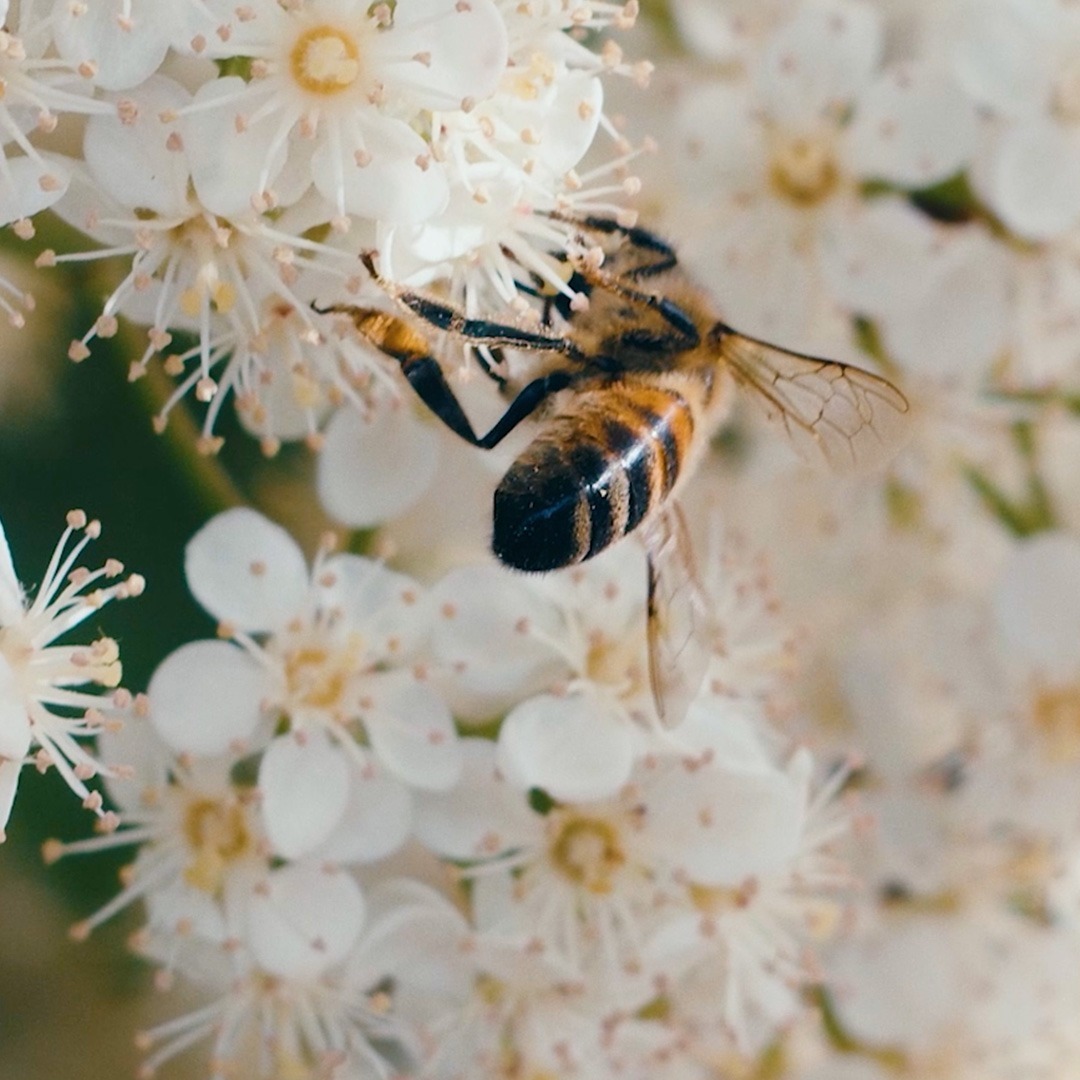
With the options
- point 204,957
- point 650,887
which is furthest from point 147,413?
point 650,887

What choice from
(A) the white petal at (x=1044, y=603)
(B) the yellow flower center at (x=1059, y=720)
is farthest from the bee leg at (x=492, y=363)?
(B) the yellow flower center at (x=1059, y=720)

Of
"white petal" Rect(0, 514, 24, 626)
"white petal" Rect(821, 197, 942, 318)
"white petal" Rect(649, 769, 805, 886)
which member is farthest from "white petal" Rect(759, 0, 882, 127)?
"white petal" Rect(0, 514, 24, 626)

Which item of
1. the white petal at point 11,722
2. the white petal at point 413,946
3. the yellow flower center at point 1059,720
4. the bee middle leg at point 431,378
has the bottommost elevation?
the yellow flower center at point 1059,720

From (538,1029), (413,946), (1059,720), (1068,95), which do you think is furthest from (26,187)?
(1059,720)

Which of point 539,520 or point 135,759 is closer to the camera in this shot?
point 539,520

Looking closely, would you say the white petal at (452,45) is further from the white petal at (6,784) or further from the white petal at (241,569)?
the white petal at (6,784)

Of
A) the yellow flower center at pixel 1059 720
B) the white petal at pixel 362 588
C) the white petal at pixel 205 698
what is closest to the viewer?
the white petal at pixel 205 698

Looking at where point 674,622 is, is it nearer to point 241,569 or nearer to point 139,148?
point 241,569

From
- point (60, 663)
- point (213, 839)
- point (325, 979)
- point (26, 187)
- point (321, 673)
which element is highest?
point (26, 187)
